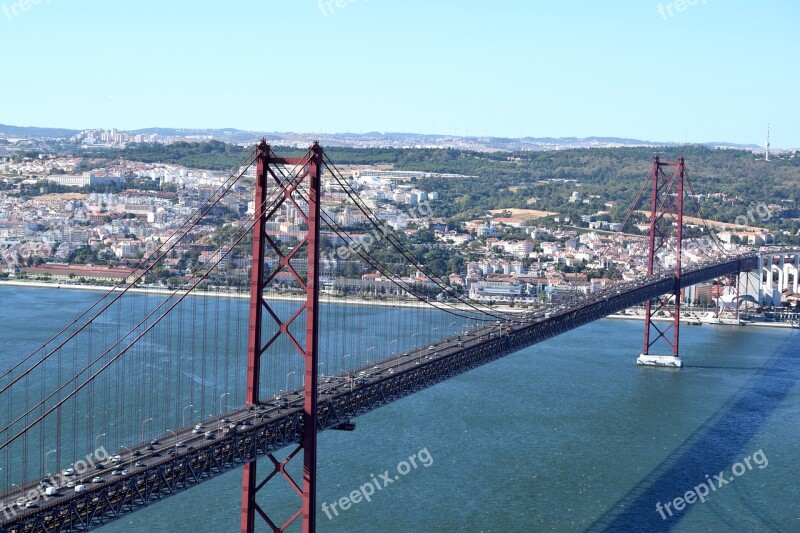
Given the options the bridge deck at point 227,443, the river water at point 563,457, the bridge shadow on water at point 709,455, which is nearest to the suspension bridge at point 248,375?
the bridge deck at point 227,443

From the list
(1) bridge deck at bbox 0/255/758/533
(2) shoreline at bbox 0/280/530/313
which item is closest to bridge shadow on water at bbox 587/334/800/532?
(1) bridge deck at bbox 0/255/758/533

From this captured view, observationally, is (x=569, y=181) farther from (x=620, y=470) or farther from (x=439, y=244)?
(x=620, y=470)

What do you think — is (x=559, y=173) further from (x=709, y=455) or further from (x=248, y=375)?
(x=248, y=375)

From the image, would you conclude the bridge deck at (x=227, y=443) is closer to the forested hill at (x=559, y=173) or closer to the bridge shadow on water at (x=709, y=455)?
the bridge shadow on water at (x=709, y=455)

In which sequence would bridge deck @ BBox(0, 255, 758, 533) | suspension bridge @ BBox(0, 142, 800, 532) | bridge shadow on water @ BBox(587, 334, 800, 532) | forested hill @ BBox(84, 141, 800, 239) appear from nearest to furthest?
1. bridge deck @ BBox(0, 255, 758, 533)
2. suspension bridge @ BBox(0, 142, 800, 532)
3. bridge shadow on water @ BBox(587, 334, 800, 532)
4. forested hill @ BBox(84, 141, 800, 239)

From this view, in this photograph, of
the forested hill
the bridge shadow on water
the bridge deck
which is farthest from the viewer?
the forested hill

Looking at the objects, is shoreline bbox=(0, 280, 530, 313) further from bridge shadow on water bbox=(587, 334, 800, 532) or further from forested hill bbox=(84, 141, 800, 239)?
forested hill bbox=(84, 141, 800, 239)
